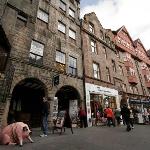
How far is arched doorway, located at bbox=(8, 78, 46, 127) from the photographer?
42.0 feet

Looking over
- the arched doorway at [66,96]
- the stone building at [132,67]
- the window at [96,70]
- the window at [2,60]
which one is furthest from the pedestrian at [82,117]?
the stone building at [132,67]

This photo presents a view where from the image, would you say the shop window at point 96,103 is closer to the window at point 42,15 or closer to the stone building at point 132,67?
the stone building at point 132,67

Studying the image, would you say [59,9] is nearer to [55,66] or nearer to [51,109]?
[55,66]

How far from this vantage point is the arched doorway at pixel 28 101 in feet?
42.0

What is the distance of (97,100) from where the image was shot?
17938 millimetres

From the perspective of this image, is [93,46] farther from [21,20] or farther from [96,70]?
[21,20]

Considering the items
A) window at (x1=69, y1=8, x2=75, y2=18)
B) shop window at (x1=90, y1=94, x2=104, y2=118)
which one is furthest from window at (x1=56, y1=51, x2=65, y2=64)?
window at (x1=69, y1=8, x2=75, y2=18)

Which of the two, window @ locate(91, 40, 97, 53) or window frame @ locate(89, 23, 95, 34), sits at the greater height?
window frame @ locate(89, 23, 95, 34)

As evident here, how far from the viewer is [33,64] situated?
12.5 meters

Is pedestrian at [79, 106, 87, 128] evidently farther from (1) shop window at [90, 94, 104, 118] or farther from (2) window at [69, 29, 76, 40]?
(2) window at [69, 29, 76, 40]

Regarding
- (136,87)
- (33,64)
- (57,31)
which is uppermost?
(57,31)

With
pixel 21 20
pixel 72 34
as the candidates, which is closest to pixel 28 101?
pixel 21 20

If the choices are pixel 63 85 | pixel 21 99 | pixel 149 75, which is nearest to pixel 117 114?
pixel 63 85

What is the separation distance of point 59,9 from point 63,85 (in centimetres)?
881
